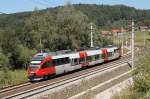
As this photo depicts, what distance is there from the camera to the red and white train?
37.1 m

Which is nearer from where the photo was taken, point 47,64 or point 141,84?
point 141,84

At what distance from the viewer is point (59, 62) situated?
39.8 m

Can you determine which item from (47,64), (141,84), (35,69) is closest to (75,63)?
(47,64)

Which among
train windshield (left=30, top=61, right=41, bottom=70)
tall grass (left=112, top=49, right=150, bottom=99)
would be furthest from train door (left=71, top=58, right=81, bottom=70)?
tall grass (left=112, top=49, right=150, bottom=99)

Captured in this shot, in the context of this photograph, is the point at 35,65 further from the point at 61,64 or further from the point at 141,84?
the point at 141,84

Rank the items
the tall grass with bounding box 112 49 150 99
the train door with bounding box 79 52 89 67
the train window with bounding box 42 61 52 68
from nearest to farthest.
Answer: the tall grass with bounding box 112 49 150 99 → the train window with bounding box 42 61 52 68 → the train door with bounding box 79 52 89 67

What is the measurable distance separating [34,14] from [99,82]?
65737 millimetres

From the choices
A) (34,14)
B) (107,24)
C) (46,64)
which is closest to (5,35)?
(34,14)

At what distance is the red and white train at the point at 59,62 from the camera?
122ft

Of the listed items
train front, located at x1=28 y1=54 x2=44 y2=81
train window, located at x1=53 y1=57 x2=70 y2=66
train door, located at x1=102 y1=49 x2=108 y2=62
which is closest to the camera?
train front, located at x1=28 y1=54 x2=44 y2=81

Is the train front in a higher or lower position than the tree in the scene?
lower

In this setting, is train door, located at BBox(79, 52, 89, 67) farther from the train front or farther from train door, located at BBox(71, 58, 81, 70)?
the train front

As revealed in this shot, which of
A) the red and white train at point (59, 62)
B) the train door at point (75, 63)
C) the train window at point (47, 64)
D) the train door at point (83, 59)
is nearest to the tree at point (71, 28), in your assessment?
the red and white train at point (59, 62)

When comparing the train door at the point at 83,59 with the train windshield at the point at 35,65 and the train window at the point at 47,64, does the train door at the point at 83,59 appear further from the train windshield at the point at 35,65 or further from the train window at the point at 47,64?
the train windshield at the point at 35,65
